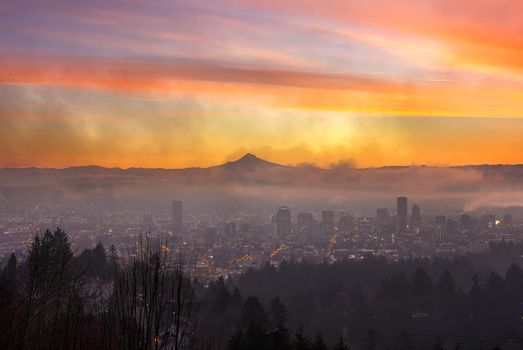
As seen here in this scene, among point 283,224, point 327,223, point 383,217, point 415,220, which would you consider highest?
point 383,217

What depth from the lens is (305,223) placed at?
79.8 metres

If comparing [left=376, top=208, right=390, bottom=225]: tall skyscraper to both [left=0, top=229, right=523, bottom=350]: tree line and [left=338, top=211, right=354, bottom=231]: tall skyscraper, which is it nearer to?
[left=338, top=211, right=354, bottom=231]: tall skyscraper

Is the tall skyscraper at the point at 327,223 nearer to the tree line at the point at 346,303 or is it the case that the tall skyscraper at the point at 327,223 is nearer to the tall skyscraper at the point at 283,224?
the tall skyscraper at the point at 283,224

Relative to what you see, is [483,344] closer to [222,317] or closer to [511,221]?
[222,317]

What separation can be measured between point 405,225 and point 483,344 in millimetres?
48087

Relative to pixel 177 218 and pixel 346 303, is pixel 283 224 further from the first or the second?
pixel 346 303

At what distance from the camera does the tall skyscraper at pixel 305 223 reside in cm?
7804

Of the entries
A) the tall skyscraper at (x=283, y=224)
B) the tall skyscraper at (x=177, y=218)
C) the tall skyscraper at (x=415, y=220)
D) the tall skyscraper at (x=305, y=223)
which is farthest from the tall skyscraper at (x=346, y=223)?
the tall skyscraper at (x=177, y=218)

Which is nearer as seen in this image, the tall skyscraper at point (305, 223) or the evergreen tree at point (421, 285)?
the evergreen tree at point (421, 285)

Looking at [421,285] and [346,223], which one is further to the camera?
[346,223]

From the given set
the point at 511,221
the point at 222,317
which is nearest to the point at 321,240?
the point at 511,221

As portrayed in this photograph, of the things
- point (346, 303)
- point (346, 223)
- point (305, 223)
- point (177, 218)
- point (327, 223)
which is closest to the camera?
point (346, 303)

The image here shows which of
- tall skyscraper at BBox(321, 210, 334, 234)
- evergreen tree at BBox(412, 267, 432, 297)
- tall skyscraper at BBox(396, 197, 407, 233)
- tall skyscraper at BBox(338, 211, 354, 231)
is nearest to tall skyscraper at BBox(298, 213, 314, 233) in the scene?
tall skyscraper at BBox(321, 210, 334, 234)

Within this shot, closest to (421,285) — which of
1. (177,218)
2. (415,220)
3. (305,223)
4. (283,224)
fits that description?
(177,218)
